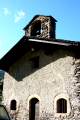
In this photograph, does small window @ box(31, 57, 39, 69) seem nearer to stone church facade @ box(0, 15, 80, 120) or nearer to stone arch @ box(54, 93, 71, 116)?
stone church facade @ box(0, 15, 80, 120)

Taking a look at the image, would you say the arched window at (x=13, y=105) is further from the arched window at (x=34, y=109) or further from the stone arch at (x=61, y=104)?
the stone arch at (x=61, y=104)

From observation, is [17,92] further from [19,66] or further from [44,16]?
[44,16]

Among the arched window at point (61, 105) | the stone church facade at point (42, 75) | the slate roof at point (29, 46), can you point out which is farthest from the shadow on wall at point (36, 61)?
the arched window at point (61, 105)

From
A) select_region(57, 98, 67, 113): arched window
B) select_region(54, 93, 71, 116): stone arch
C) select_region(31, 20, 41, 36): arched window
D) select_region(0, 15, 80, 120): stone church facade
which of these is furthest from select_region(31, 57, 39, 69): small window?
select_region(57, 98, 67, 113): arched window

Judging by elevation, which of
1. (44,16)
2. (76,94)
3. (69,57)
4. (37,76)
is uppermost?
(44,16)

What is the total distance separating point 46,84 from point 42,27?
3.80 metres

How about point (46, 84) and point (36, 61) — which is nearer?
point (46, 84)

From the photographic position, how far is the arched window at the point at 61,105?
1153cm

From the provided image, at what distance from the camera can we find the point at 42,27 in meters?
14.3

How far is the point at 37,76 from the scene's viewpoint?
1318cm

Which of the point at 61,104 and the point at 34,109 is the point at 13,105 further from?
the point at 61,104

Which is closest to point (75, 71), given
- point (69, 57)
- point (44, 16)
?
point (69, 57)

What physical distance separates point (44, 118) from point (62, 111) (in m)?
1.16

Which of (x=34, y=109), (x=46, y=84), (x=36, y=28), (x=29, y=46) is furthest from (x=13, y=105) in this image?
(x=36, y=28)
